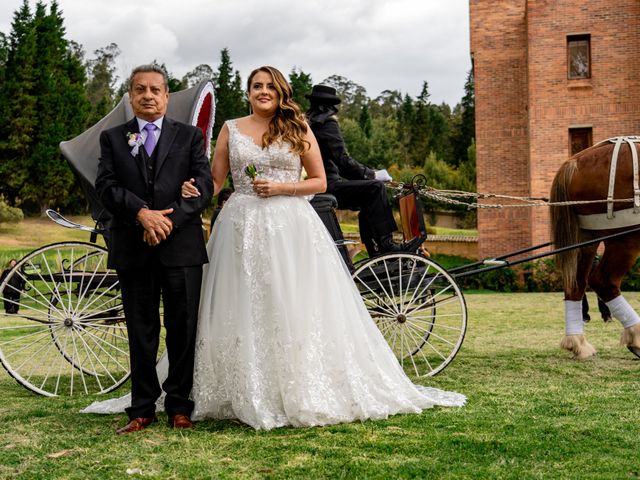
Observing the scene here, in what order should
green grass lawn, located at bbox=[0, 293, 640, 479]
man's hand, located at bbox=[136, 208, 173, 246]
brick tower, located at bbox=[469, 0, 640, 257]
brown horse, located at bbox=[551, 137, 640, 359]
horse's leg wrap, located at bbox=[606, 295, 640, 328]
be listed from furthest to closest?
brick tower, located at bbox=[469, 0, 640, 257], brown horse, located at bbox=[551, 137, 640, 359], horse's leg wrap, located at bbox=[606, 295, 640, 328], man's hand, located at bbox=[136, 208, 173, 246], green grass lawn, located at bbox=[0, 293, 640, 479]

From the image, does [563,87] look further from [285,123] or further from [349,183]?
[285,123]

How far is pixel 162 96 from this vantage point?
4691mm

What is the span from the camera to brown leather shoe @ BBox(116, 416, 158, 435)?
454cm

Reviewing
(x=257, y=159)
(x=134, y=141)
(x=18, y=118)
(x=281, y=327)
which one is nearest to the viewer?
(x=134, y=141)

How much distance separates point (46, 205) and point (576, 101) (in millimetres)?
28262

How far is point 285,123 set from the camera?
5055 millimetres

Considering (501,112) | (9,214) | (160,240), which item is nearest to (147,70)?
(160,240)

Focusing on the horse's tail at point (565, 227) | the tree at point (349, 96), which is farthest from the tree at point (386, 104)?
the horse's tail at point (565, 227)

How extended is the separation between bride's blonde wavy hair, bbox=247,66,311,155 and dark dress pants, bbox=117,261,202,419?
1.02 meters

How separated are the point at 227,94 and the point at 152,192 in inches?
1827

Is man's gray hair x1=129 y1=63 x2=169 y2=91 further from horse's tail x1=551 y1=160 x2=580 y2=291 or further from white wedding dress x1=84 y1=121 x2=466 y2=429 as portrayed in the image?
horse's tail x1=551 y1=160 x2=580 y2=291

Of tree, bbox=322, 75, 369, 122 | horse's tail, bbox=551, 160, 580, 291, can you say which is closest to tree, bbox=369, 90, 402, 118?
tree, bbox=322, 75, 369, 122

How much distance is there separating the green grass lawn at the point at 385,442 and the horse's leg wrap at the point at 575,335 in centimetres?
107

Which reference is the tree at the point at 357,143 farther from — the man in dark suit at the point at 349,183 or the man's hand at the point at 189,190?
the man's hand at the point at 189,190
